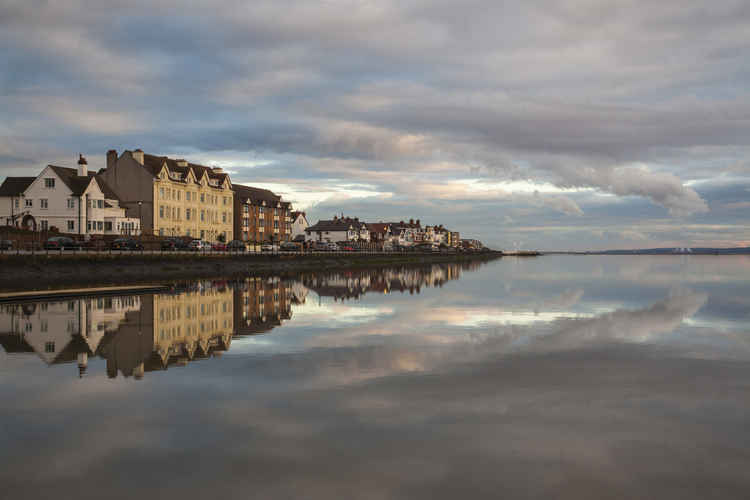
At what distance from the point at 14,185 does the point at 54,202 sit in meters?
7.91

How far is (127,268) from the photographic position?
58.5 metres

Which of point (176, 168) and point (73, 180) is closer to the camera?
point (73, 180)

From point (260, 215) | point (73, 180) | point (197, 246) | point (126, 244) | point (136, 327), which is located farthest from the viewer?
point (260, 215)

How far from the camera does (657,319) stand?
29312 millimetres

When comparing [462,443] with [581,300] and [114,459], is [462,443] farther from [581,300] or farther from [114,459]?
[581,300]

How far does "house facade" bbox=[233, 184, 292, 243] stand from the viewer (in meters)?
118

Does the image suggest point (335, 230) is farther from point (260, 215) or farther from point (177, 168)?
point (177, 168)

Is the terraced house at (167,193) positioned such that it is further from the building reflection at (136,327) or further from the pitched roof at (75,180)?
the building reflection at (136,327)

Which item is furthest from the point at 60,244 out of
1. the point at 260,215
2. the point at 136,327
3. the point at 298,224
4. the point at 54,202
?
the point at 298,224

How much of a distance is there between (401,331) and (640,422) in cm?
1385

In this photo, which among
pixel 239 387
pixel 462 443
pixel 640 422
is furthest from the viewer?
pixel 239 387

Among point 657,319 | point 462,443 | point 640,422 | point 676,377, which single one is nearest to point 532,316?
point 657,319

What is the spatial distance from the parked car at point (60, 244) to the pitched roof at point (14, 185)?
22416 millimetres

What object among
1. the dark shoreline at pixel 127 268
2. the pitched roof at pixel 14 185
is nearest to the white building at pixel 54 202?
the pitched roof at pixel 14 185
